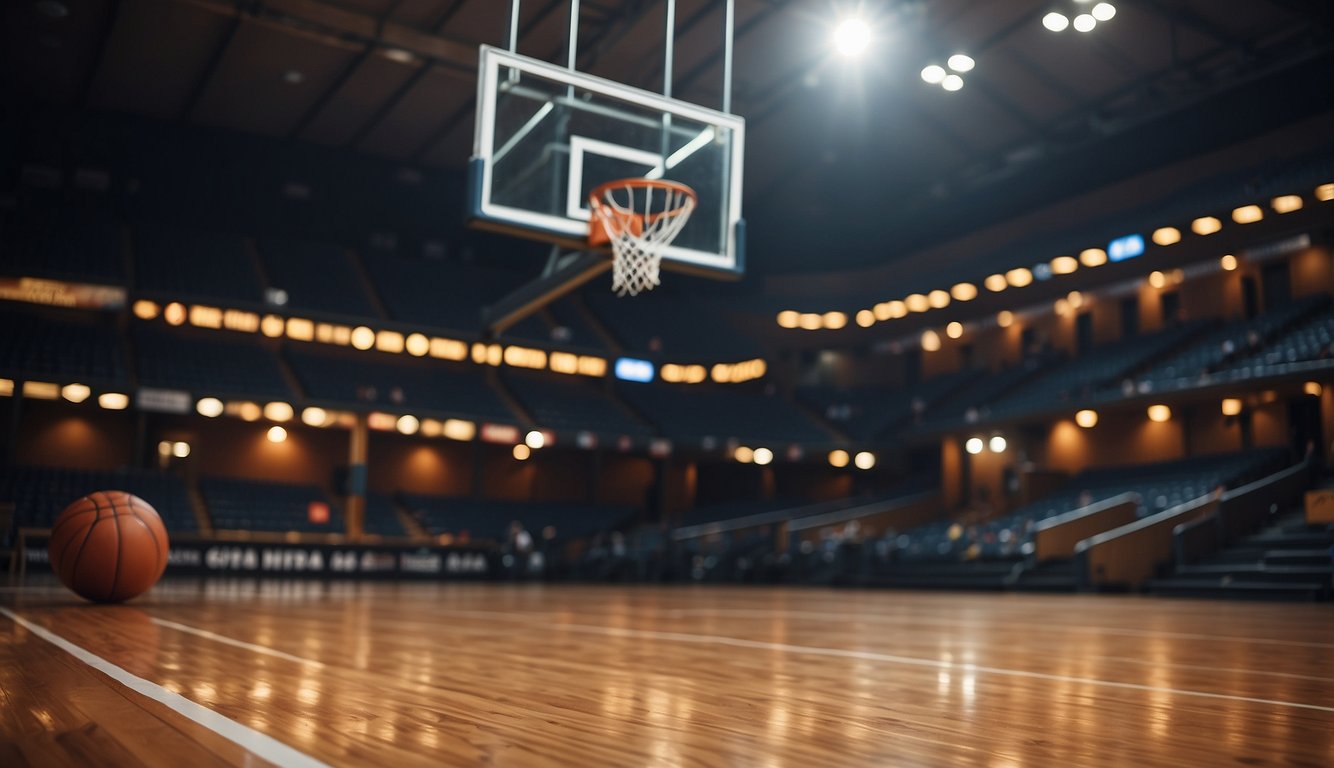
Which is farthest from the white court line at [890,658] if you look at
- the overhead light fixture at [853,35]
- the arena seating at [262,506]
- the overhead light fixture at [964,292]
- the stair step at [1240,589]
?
the overhead light fixture at [964,292]

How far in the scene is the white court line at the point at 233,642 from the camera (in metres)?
3.47

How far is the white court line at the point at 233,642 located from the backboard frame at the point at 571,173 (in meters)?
4.50

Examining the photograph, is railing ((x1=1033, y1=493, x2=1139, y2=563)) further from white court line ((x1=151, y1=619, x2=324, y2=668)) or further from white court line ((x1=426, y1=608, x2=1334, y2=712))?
white court line ((x1=151, y1=619, x2=324, y2=668))

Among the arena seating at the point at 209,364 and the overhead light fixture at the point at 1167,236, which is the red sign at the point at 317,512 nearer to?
the arena seating at the point at 209,364

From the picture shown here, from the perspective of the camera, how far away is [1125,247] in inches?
834

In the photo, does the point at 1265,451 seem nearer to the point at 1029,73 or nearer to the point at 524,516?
the point at 1029,73

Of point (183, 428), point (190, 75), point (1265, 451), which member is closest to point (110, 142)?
point (190, 75)

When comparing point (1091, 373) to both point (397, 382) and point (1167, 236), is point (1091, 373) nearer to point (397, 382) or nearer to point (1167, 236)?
point (1167, 236)

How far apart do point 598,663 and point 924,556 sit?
16.0 m

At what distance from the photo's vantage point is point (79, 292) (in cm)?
2048

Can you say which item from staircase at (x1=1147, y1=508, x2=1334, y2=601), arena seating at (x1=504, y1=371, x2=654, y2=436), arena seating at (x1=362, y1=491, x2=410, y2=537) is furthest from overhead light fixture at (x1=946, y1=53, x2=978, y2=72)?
arena seating at (x1=362, y1=491, x2=410, y2=537)

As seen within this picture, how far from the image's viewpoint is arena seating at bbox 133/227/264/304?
853 inches

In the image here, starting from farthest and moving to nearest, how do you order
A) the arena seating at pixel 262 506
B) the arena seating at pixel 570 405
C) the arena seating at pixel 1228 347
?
the arena seating at pixel 570 405 < the arena seating at pixel 262 506 < the arena seating at pixel 1228 347

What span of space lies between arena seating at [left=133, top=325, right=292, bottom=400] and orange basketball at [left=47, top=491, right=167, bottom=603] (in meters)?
14.3
